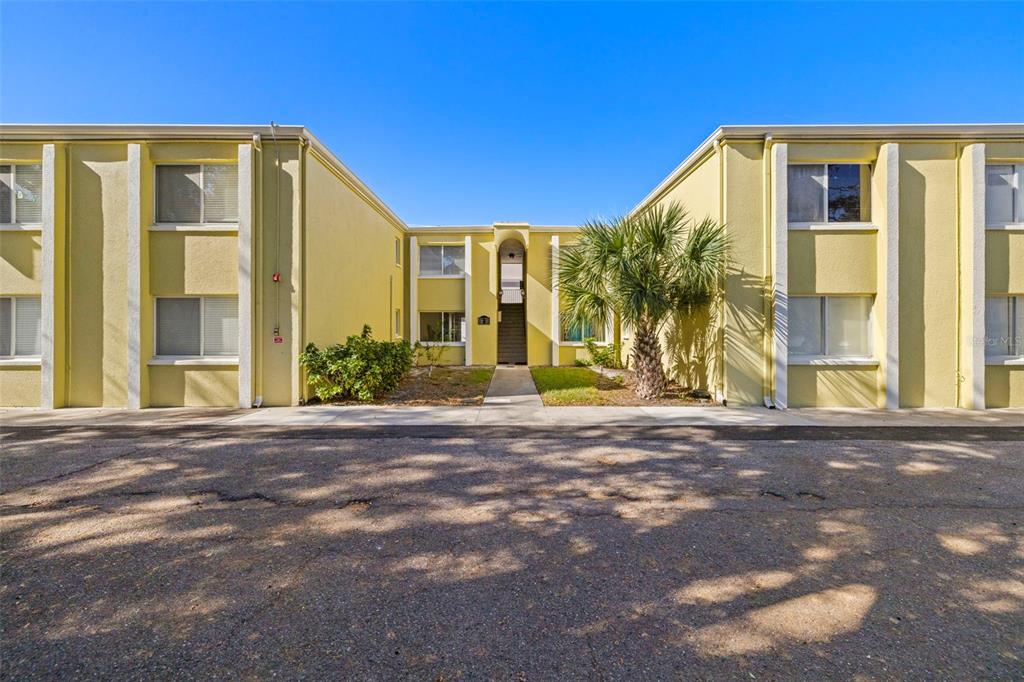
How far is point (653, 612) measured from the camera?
2.74 meters

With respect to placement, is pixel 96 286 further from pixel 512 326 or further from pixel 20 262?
pixel 512 326

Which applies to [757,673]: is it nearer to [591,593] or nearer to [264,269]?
[591,593]

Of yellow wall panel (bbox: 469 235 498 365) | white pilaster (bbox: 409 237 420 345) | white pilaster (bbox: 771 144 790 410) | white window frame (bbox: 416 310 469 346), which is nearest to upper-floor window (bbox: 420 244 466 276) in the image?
white pilaster (bbox: 409 237 420 345)

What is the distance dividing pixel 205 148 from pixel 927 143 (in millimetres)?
16093

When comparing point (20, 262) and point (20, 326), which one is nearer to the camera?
point (20, 262)

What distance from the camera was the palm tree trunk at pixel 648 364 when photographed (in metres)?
10.3

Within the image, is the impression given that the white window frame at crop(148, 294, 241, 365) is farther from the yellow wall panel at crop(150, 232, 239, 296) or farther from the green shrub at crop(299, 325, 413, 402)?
the green shrub at crop(299, 325, 413, 402)

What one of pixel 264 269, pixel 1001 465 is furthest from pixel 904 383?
pixel 264 269

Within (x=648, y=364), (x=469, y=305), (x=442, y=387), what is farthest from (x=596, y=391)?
(x=469, y=305)

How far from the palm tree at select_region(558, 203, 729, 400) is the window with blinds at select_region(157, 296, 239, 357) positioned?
7955 mm

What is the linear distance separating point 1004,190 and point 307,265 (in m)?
15.8

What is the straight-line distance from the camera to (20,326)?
9469mm

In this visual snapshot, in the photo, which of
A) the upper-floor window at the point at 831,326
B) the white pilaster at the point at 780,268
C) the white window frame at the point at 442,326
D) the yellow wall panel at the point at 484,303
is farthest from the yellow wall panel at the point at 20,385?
the upper-floor window at the point at 831,326

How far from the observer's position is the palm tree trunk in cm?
1029
